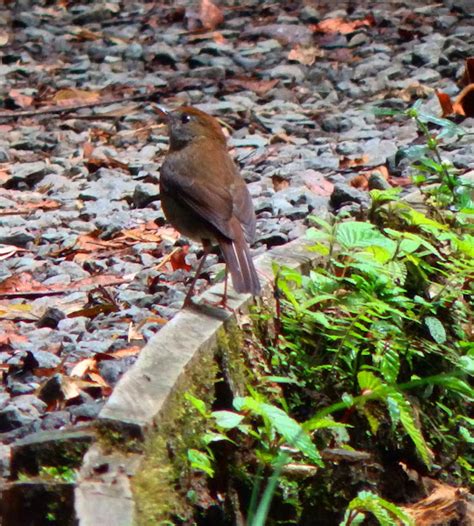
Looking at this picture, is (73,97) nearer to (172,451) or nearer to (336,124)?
(336,124)

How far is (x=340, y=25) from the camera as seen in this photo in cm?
1041

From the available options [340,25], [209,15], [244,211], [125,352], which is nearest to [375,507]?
[125,352]

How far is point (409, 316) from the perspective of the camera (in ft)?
14.3

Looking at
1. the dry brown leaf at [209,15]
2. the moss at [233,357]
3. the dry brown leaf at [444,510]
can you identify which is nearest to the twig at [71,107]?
the dry brown leaf at [209,15]

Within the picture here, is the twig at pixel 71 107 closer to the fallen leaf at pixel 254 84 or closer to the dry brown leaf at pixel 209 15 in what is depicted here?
the fallen leaf at pixel 254 84

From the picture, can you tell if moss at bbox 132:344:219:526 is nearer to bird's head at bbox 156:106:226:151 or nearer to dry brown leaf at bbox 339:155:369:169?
bird's head at bbox 156:106:226:151

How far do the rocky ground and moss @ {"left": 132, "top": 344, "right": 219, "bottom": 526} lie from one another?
1.27ft

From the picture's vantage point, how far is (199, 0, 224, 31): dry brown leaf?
10641 mm

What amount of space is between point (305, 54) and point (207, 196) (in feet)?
16.2

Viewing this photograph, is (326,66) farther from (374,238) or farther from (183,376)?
(183,376)

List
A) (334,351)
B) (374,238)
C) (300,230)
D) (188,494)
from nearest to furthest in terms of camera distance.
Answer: (188,494) → (334,351) → (374,238) → (300,230)

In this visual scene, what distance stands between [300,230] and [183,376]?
2.59 m

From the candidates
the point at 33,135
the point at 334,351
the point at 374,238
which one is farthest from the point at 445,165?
the point at 33,135

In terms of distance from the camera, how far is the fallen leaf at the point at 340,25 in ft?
33.8
